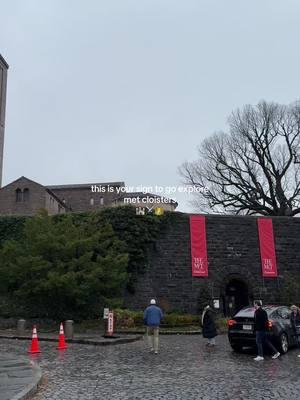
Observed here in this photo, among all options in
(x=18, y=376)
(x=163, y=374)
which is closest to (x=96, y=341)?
(x=163, y=374)

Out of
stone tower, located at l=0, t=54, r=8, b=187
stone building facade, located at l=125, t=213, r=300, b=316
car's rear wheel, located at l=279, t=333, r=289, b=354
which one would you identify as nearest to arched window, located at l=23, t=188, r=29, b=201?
stone tower, located at l=0, t=54, r=8, b=187

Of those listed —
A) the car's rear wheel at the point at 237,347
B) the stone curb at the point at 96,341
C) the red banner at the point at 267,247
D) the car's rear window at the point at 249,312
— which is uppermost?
the red banner at the point at 267,247

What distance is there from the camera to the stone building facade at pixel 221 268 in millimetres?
28062

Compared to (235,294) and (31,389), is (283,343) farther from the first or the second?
(235,294)

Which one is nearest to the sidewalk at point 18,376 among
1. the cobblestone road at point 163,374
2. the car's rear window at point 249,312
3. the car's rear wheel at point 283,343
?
the cobblestone road at point 163,374

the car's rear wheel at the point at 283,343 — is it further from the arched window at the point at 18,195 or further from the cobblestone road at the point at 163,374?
the arched window at the point at 18,195

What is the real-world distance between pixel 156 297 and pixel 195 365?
15673mm

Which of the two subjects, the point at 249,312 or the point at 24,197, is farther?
the point at 24,197

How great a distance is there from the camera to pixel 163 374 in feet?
35.8

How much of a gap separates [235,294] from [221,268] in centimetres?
185

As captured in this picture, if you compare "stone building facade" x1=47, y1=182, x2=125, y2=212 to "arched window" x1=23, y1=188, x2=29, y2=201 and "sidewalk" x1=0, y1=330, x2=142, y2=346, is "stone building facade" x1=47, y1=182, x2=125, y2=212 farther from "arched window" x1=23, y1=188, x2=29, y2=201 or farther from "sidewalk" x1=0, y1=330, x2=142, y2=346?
"sidewalk" x1=0, y1=330, x2=142, y2=346

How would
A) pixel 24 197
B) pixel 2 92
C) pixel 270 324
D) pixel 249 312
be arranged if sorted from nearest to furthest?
pixel 270 324, pixel 249 312, pixel 24 197, pixel 2 92

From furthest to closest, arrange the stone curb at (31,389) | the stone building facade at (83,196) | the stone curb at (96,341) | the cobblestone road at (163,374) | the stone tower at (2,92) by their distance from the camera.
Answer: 1. the stone building facade at (83,196)
2. the stone tower at (2,92)
3. the stone curb at (96,341)
4. the cobblestone road at (163,374)
5. the stone curb at (31,389)

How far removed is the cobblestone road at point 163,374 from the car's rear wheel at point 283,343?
0.25 metres
